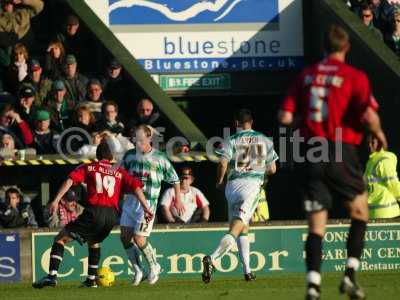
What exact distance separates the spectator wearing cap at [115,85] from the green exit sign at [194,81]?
2222mm

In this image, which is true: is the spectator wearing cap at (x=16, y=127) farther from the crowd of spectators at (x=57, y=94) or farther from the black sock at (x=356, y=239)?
the black sock at (x=356, y=239)

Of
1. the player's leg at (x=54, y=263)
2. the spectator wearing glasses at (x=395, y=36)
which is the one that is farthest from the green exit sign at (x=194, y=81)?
the player's leg at (x=54, y=263)

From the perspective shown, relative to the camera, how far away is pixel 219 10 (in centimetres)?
2464

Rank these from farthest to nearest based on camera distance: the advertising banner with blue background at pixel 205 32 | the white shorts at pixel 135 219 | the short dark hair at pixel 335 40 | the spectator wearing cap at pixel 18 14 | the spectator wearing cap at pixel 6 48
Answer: the advertising banner with blue background at pixel 205 32 → the spectator wearing cap at pixel 18 14 → the spectator wearing cap at pixel 6 48 → the white shorts at pixel 135 219 → the short dark hair at pixel 335 40

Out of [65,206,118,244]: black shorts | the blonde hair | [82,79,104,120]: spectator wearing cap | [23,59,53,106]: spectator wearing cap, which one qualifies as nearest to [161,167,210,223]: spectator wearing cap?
[82,79,104,120]: spectator wearing cap

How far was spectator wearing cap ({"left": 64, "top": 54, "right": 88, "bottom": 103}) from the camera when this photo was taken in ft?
70.1

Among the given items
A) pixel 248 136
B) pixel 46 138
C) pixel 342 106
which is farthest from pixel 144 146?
pixel 342 106

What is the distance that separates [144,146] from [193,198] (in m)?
3.40

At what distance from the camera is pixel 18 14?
2255 centimetres

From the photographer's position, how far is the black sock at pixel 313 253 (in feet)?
Answer: 35.6

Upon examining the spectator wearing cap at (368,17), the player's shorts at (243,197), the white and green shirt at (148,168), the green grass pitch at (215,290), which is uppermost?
the spectator wearing cap at (368,17)

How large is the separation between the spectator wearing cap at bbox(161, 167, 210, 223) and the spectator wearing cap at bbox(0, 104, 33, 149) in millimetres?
2311

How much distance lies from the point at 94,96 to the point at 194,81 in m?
3.58

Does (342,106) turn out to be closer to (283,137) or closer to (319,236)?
(319,236)
